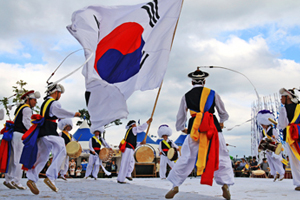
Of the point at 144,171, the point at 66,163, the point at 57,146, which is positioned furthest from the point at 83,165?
the point at 57,146

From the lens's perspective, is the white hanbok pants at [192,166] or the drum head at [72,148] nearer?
the white hanbok pants at [192,166]

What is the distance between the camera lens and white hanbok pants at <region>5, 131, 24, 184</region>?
640cm

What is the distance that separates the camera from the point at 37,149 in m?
5.42

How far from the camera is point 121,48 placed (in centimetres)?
580

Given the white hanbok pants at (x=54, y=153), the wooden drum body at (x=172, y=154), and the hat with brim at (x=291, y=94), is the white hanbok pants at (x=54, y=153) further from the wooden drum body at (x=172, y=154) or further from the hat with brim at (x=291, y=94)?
the wooden drum body at (x=172, y=154)

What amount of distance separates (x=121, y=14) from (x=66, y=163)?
7400 mm

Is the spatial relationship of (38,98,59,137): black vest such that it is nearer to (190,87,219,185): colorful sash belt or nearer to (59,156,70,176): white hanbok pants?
(190,87,219,185): colorful sash belt

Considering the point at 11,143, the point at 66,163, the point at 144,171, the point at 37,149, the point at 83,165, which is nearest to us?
the point at 37,149

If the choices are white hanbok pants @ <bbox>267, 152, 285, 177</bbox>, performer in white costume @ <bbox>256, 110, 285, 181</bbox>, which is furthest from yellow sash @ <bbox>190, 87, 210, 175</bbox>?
white hanbok pants @ <bbox>267, 152, 285, 177</bbox>

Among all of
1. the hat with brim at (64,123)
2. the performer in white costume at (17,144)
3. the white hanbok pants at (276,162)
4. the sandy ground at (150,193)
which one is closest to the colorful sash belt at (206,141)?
the sandy ground at (150,193)

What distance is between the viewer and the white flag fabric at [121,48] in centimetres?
539

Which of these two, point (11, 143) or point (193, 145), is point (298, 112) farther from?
point (11, 143)

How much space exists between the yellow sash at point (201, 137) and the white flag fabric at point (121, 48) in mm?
1374

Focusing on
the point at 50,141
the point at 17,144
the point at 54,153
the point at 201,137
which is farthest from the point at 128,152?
the point at 201,137
